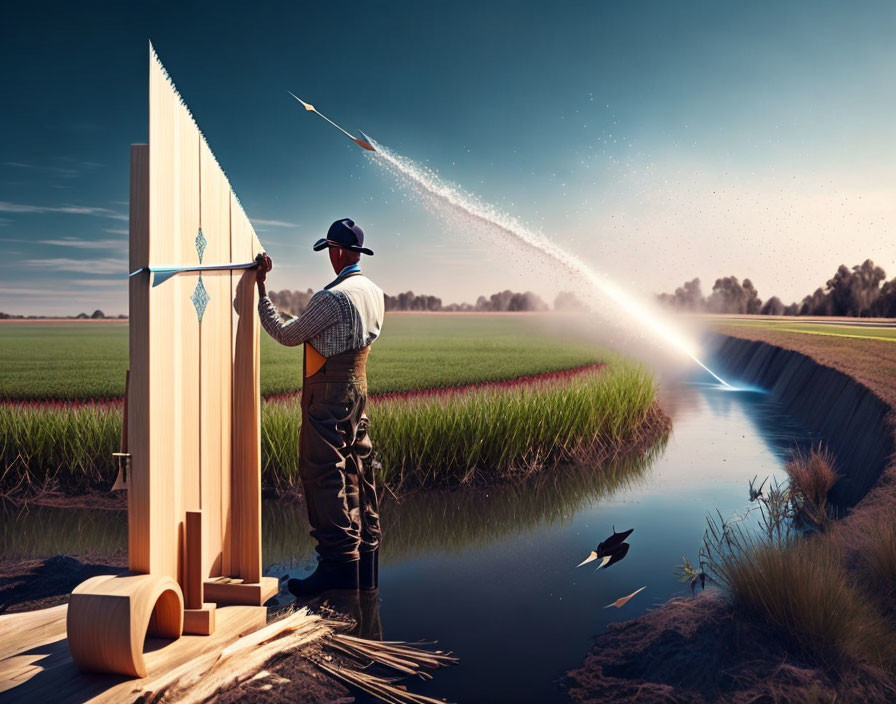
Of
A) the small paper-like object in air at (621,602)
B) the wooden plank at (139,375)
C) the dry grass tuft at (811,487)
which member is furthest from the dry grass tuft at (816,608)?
the dry grass tuft at (811,487)

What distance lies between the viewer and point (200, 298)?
4215mm

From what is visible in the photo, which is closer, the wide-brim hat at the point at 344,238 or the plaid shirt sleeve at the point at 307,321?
the plaid shirt sleeve at the point at 307,321

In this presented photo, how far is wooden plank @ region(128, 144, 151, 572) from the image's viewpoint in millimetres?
3555

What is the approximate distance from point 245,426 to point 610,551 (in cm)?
331

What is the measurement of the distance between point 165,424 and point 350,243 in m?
2.00

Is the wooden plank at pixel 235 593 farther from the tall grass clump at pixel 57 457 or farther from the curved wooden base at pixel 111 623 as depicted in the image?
the tall grass clump at pixel 57 457

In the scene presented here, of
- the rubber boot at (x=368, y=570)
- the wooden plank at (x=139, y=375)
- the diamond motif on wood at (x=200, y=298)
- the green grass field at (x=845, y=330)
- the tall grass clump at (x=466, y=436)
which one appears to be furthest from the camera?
the green grass field at (x=845, y=330)

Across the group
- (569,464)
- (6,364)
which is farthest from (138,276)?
(6,364)

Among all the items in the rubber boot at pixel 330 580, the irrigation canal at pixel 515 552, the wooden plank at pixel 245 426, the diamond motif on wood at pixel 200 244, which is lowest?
the irrigation canal at pixel 515 552

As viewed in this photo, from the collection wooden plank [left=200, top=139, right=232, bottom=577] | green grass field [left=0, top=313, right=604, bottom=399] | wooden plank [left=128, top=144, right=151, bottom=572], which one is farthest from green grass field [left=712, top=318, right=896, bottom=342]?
Answer: wooden plank [left=128, top=144, right=151, bottom=572]

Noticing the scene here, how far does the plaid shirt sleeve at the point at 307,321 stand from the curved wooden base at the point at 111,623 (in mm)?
1810

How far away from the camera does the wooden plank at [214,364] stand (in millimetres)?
4303

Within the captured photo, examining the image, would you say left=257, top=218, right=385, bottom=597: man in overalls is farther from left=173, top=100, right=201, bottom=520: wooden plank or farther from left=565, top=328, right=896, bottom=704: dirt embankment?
left=565, top=328, right=896, bottom=704: dirt embankment

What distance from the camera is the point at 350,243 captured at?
5219 mm
